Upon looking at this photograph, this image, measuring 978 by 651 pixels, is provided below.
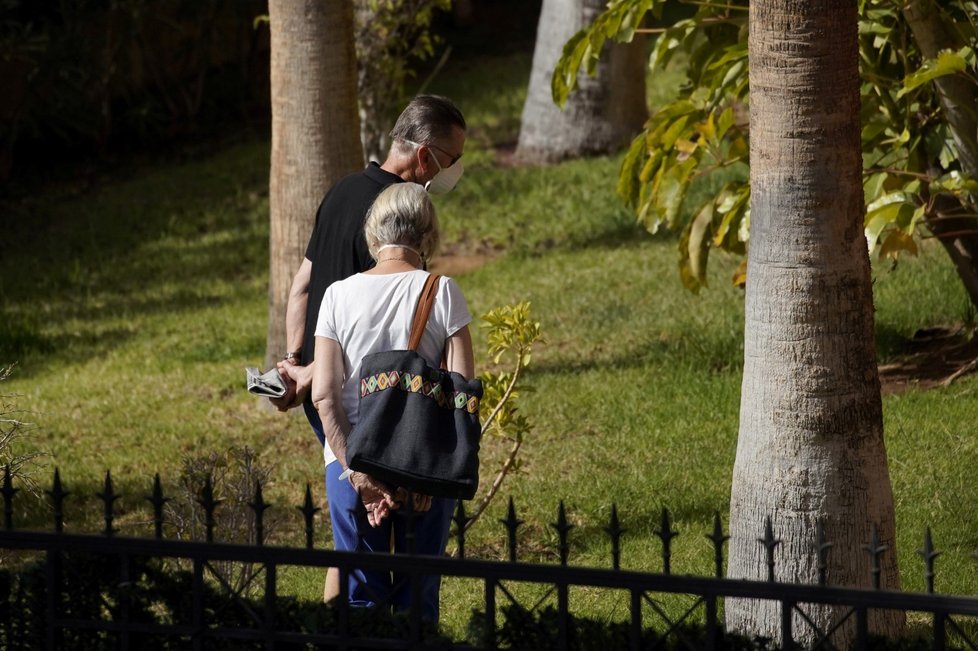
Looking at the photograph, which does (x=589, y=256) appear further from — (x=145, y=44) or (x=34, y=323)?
(x=145, y=44)

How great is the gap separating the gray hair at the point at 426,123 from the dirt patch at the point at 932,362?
141 inches

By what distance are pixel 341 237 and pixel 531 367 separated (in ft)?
12.6

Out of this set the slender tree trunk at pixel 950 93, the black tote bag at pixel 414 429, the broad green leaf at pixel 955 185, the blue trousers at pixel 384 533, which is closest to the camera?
the black tote bag at pixel 414 429

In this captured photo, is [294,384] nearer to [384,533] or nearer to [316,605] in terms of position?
[384,533]

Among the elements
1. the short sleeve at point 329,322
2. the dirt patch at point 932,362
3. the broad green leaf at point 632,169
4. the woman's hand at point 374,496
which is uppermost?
the broad green leaf at point 632,169

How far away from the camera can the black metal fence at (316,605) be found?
2920mm

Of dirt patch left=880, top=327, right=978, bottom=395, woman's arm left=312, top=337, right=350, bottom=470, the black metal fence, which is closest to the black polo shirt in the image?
woman's arm left=312, top=337, right=350, bottom=470

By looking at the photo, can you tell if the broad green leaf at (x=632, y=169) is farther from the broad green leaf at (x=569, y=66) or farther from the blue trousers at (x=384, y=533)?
the blue trousers at (x=384, y=533)

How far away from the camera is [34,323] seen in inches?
392

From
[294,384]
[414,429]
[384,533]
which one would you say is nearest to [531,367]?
[294,384]

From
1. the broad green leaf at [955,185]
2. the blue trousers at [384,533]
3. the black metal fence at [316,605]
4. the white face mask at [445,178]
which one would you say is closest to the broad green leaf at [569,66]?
the broad green leaf at [955,185]

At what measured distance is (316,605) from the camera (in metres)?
3.52

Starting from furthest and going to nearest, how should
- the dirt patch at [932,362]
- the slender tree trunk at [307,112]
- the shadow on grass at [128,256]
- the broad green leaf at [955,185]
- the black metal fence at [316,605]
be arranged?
the shadow on grass at [128,256], the slender tree trunk at [307,112], the dirt patch at [932,362], the broad green leaf at [955,185], the black metal fence at [316,605]

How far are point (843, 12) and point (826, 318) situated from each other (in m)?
0.84
